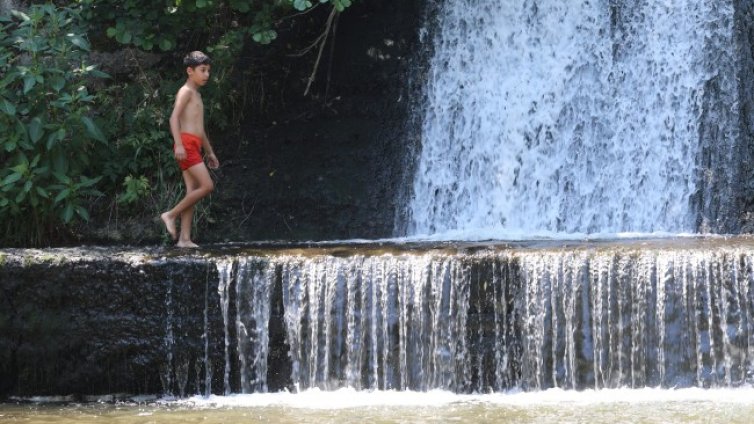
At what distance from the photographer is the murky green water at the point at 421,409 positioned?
22.8 feet

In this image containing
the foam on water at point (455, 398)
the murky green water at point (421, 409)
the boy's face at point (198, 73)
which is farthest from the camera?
the boy's face at point (198, 73)

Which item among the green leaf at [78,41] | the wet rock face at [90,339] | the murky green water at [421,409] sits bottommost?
the murky green water at [421,409]

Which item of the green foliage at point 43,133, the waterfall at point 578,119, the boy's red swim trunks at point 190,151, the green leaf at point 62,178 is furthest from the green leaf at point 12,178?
the waterfall at point 578,119

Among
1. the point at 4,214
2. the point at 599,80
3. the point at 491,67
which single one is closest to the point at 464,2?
the point at 491,67

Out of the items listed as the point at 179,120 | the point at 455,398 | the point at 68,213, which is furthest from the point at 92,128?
the point at 455,398

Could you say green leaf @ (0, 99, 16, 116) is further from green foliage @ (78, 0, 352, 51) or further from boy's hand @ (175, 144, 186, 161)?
boy's hand @ (175, 144, 186, 161)

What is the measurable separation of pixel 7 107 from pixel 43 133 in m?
0.36

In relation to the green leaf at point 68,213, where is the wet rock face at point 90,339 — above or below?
below

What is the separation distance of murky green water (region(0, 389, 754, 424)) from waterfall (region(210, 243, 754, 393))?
174mm

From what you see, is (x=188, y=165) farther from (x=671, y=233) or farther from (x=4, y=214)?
(x=671, y=233)

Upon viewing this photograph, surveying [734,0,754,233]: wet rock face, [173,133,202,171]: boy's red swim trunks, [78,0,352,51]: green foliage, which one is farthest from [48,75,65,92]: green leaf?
[734,0,754,233]: wet rock face

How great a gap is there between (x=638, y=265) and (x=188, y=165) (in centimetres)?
357

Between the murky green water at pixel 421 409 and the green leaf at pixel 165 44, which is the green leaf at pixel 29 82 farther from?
the murky green water at pixel 421 409

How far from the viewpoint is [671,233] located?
1077cm
